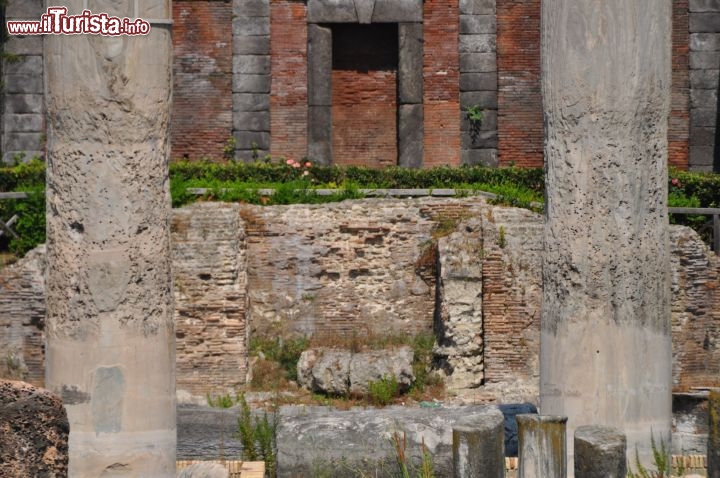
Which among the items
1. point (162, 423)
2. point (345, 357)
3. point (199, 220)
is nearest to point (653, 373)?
point (162, 423)

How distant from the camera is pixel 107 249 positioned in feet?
27.1

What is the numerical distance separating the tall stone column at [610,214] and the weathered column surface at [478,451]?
103cm

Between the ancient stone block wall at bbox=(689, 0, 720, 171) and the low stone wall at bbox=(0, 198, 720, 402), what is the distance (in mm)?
4186

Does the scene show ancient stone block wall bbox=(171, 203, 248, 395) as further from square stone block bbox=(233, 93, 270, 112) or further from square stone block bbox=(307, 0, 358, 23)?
square stone block bbox=(307, 0, 358, 23)

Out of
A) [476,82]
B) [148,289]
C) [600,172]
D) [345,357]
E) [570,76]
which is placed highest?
[476,82]

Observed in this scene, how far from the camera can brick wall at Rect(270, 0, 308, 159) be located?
2041 cm

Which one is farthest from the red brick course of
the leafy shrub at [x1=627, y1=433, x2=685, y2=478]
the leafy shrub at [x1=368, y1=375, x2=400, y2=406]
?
the leafy shrub at [x1=627, y1=433, x2=685, y2=478]

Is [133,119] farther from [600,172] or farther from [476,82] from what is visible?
[476,82]

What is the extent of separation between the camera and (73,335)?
8258mm

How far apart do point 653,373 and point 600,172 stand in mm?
1302

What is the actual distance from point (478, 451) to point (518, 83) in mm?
13236

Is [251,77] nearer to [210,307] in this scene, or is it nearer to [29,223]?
[29,223]

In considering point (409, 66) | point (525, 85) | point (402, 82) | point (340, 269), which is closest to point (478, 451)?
point (340, 269)

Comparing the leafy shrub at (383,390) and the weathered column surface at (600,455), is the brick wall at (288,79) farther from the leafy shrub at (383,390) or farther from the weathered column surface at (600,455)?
the weathered column surface at (600,455)
